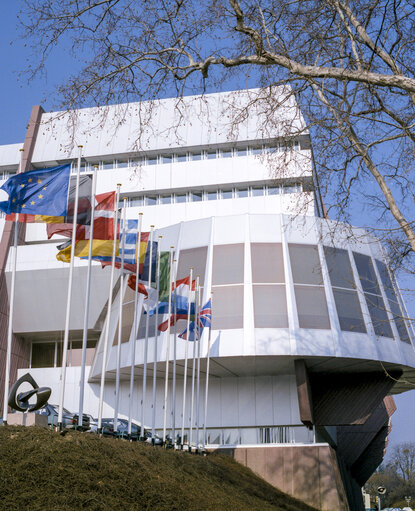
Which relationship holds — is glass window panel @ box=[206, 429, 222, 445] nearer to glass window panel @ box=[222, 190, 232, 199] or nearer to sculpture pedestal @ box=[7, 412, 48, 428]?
glass window panel @ box=[222, 190, 232, 199]

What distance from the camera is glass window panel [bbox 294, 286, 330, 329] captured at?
26156 mm

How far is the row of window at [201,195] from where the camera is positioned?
38656 millimetres

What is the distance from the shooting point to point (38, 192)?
49.0 ft

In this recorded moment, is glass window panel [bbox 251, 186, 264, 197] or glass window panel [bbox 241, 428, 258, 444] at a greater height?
glass window panel [bbox 251, 186, 264, 197]

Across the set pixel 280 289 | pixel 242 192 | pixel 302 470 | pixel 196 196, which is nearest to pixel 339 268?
pixel 280 289

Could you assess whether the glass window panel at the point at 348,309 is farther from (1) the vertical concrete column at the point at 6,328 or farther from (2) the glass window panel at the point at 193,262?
(1) the vertical concrete column at the point at 6,328

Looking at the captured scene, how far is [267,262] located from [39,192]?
47.8 ft

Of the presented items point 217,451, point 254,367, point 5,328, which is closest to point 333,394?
point 254,367

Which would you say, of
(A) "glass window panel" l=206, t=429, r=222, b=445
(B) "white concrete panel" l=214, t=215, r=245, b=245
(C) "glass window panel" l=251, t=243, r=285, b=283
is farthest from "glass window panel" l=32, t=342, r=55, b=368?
(C) "glass window panel" l=251, t=243, r=285, b=283

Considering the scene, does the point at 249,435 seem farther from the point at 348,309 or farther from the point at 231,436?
the point at 348,309

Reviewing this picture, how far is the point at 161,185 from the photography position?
130ft

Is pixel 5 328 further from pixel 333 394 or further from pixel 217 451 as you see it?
pixel 333 394

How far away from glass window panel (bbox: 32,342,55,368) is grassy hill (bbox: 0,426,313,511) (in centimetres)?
2375

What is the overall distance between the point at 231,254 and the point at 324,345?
5.84 metres
